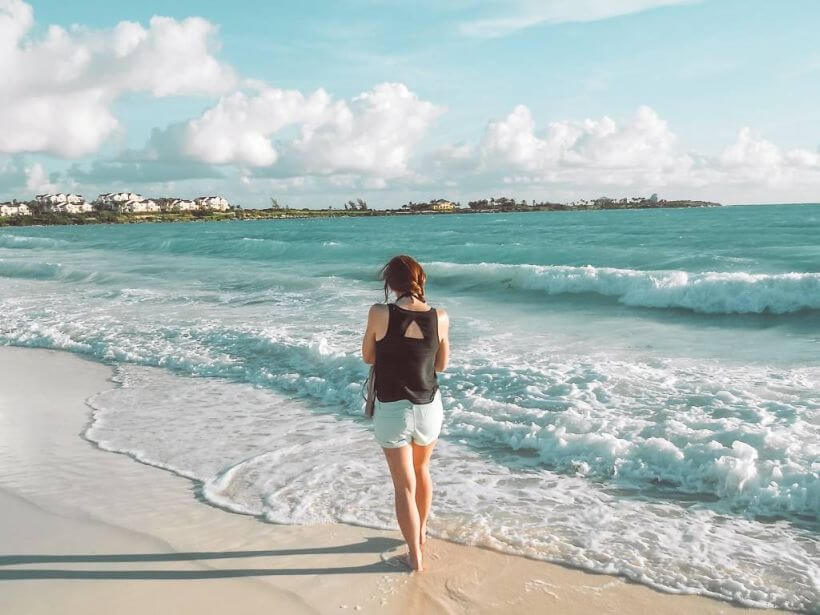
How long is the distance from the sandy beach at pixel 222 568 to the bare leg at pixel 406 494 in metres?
0.19

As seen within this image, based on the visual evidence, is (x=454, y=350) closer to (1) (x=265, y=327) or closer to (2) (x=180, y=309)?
(1) (x=265, y=327)

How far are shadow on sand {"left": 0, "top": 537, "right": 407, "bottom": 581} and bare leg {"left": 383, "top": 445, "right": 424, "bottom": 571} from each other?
20 centimetres

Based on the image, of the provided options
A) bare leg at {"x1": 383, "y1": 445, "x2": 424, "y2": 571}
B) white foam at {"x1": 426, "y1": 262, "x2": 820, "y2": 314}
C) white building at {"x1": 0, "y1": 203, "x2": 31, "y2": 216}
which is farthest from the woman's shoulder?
white building at {"x1": 0, "y1": 203, "x2": 31, "y2": 216}

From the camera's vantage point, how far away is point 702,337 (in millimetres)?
13305

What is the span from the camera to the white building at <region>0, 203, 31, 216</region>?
169125 mm

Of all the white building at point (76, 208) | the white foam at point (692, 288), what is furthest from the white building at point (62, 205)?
the white foam at point (692, 288)

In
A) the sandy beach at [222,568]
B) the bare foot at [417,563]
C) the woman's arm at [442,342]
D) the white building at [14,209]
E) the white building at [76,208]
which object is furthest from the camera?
the white building at [76,208]

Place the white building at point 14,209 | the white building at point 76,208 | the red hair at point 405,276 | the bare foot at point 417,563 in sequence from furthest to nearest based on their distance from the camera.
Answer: the white building at point 76,208 → the white building at point 14,209 → the bare foot at point 417,563 → the red hair at point 405,276

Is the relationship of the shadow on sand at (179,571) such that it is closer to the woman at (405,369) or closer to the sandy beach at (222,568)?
the sandy beach at (222,568)

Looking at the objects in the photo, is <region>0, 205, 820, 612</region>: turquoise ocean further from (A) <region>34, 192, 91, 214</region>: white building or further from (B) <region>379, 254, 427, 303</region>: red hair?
(A) <region>34, 192, 91, 214</region>: white building

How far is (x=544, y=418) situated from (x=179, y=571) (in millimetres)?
4464

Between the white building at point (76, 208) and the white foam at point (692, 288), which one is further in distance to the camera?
the white building at point (76, 208)

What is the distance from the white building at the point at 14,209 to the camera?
555 ft

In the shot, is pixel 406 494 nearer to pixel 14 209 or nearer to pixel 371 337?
→ pixel 371 337
